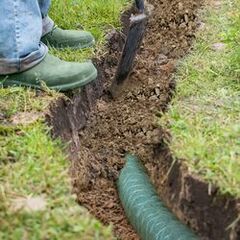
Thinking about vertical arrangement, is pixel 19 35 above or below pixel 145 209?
above

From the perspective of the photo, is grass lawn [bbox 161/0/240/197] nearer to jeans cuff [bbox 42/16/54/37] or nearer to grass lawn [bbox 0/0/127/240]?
grass lawn [bbox 0/0/127/240]

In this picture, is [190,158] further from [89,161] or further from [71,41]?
[71,41]

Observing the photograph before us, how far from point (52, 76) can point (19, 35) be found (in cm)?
28

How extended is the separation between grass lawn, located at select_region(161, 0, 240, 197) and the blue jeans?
687 millimetres

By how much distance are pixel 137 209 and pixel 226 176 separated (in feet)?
1.83

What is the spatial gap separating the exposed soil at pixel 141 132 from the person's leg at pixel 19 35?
0.27 metres

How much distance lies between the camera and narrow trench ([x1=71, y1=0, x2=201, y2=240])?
3043mm

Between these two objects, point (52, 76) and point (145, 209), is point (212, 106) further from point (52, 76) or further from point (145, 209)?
point (52, 76)

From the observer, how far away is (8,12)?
279 centimetres

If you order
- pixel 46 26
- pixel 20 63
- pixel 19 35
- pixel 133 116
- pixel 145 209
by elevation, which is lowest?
pixel 133 116

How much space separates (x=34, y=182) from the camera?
2.38 metres

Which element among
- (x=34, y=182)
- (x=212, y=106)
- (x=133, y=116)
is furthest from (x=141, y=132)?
(x=34, y=182)

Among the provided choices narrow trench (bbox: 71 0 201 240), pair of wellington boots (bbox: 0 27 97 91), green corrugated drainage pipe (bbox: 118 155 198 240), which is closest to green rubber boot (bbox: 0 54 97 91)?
pair of wellington boots (bbox: 0 27 97 91)

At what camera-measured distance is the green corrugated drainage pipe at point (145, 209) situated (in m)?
2.60
